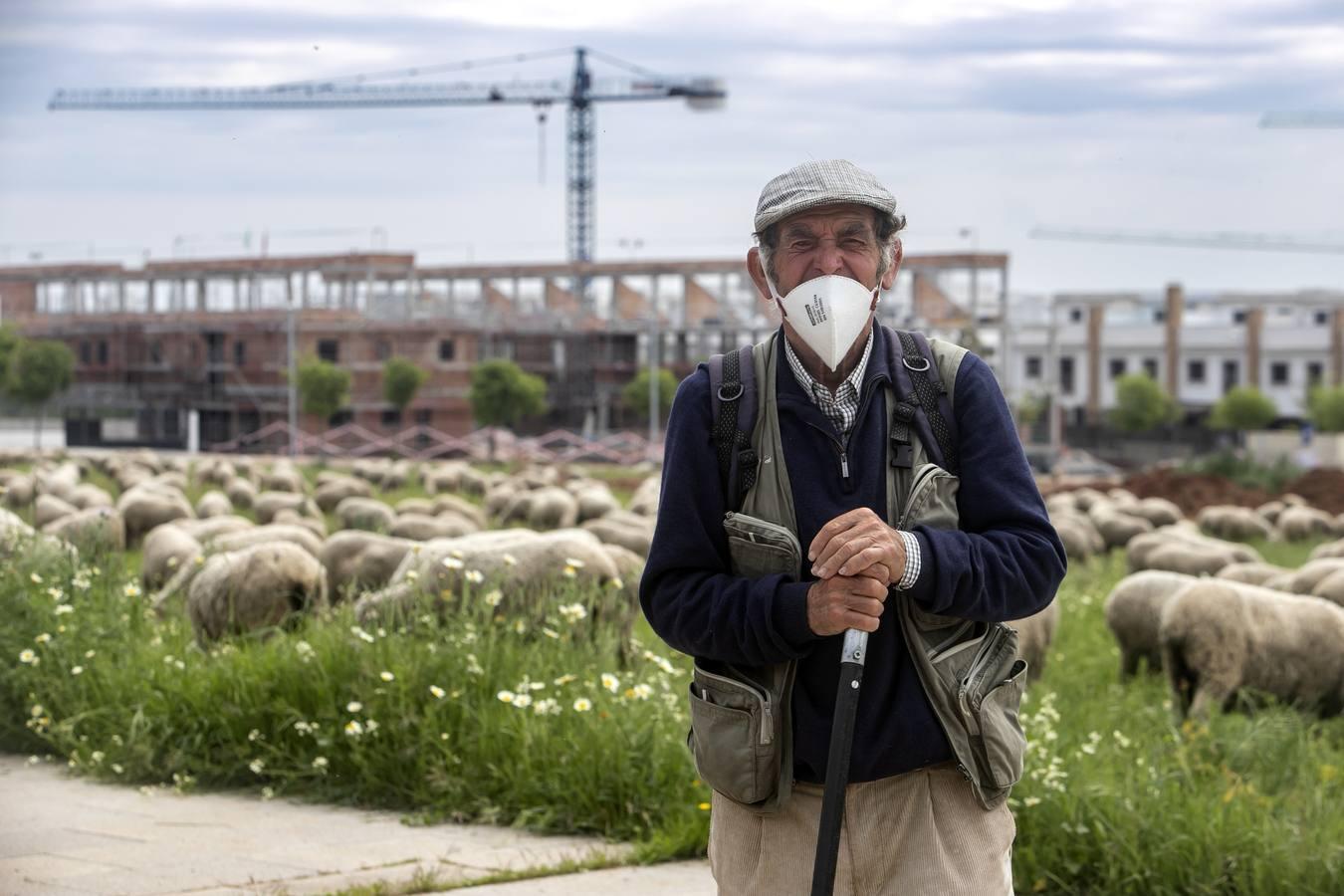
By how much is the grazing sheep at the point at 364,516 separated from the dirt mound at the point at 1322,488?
2004 cm

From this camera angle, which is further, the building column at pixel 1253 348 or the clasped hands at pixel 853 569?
the building column at pixel 1253 348

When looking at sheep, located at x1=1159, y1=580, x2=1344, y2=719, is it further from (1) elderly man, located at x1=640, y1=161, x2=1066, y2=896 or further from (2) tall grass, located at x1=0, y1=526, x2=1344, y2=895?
(1) elderly man, located at x1=640, y1=161, x2=1066, y2=896

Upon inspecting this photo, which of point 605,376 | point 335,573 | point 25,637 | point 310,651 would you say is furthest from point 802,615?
point 605,376

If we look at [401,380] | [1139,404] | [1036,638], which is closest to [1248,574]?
[1036,638]

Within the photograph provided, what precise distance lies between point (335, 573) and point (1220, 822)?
8818 millimetres

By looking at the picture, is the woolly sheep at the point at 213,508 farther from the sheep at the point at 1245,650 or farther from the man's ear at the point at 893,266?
the man's ear at the point at 893,266

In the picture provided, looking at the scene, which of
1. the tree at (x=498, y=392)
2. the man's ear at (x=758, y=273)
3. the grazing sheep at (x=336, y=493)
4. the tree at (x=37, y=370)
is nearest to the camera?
the man's ear at (x=758, y=273)

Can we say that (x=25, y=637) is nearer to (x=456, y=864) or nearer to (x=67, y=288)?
(x=456, y=864)

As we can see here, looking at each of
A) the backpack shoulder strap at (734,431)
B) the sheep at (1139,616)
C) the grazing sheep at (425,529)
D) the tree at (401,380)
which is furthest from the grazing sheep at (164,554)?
the tree at (401,380)

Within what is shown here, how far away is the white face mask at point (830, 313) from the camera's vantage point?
11.0 ft

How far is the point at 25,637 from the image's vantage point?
9.09m

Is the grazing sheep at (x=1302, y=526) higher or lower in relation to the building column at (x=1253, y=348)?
lower

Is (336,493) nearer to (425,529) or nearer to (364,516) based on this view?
(364,516)

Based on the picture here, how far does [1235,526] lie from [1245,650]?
1858cm
